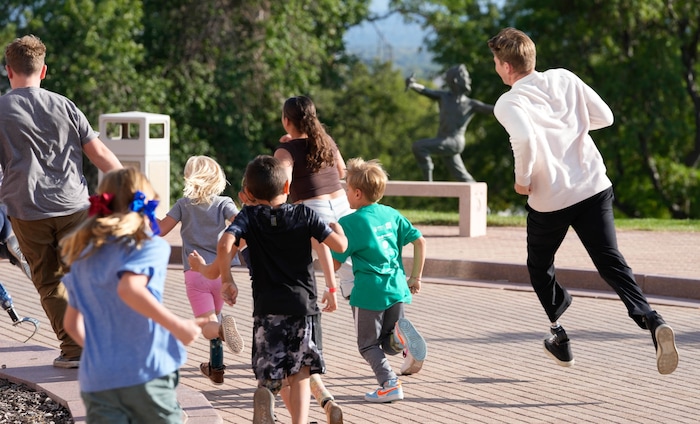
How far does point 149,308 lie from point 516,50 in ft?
10.2

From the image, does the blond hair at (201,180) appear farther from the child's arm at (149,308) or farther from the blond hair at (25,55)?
the child's arm at (149,308)

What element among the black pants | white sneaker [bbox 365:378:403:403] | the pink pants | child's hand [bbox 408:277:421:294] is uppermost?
the black pants

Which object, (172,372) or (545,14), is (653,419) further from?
(545,14)

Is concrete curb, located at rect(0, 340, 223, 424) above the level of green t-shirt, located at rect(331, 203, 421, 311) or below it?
below

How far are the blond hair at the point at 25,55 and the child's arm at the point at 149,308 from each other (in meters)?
2.69

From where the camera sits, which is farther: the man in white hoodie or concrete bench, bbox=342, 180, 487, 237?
concrete bench, bbox=342, 180, 487, 237

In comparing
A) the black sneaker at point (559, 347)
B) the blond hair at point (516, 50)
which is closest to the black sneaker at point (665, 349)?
the black sneaker at point (559, 347)

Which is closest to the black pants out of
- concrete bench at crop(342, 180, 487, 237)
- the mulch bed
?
the mulch bed

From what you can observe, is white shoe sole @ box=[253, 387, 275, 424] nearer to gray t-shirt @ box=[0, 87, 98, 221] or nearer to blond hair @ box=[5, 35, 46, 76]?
gray t-shirt @ box=[0, 87, 98, 221]

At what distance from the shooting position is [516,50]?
19.0 feet

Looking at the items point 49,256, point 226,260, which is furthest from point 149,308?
point 49,256

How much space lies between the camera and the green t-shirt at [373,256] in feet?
Answer: 18.8

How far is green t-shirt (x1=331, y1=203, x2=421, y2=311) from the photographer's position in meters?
5.74

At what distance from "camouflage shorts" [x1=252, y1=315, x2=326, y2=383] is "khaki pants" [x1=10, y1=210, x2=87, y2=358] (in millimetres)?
1549
